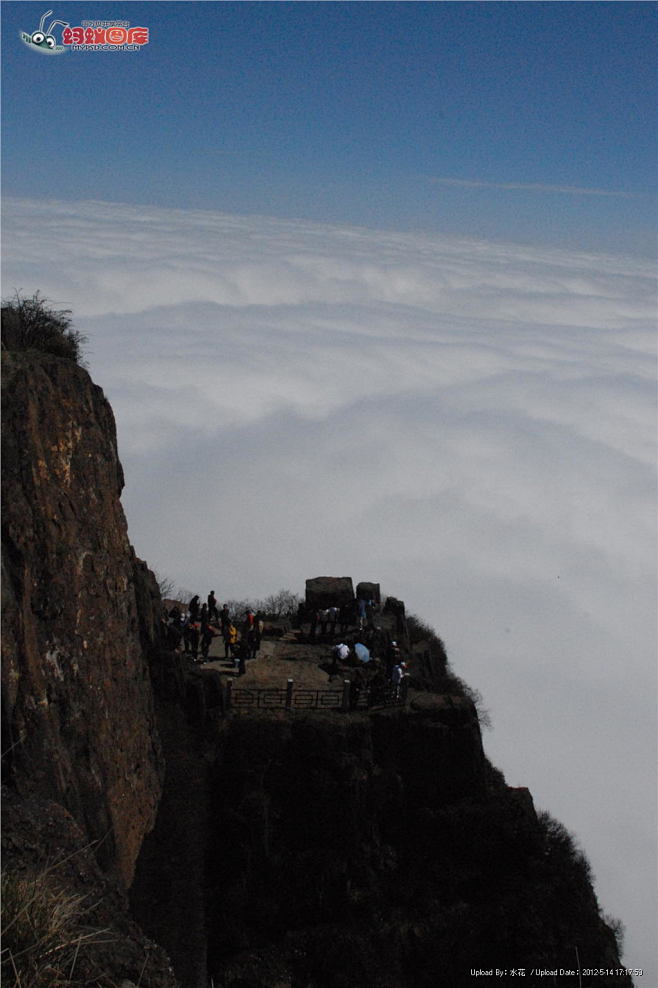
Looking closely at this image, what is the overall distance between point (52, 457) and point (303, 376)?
186m

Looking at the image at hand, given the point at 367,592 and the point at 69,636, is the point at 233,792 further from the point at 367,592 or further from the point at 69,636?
the point at 367,592

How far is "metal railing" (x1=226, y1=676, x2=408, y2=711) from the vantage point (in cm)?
1811

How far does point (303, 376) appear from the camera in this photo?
19650 centimetres

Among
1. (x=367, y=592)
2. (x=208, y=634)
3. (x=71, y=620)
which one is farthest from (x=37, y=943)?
(x=367, y=592)

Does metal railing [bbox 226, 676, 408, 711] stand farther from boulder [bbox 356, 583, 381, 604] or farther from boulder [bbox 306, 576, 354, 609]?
boulder [bbox 356, 583, 381, 604]

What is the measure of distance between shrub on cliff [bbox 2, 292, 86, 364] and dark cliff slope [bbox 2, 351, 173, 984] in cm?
108

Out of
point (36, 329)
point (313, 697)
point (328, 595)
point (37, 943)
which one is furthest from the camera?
point (328, 595)

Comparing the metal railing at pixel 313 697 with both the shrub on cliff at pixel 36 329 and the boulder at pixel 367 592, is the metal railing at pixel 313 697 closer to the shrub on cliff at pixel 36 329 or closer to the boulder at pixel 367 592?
the boulder at pixel 367 592

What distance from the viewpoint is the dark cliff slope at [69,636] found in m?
10.4

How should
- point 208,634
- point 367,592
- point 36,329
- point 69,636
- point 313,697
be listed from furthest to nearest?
1. point 367,592
2. point 208,634
3. point 313,697
4. point 36,329
5. point 69,636

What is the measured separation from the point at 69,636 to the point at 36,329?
594cm

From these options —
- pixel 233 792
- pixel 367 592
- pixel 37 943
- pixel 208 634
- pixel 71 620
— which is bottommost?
pixel 37 943

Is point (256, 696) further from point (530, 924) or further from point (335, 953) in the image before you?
point (530, 924)

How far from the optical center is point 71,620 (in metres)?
12.3
